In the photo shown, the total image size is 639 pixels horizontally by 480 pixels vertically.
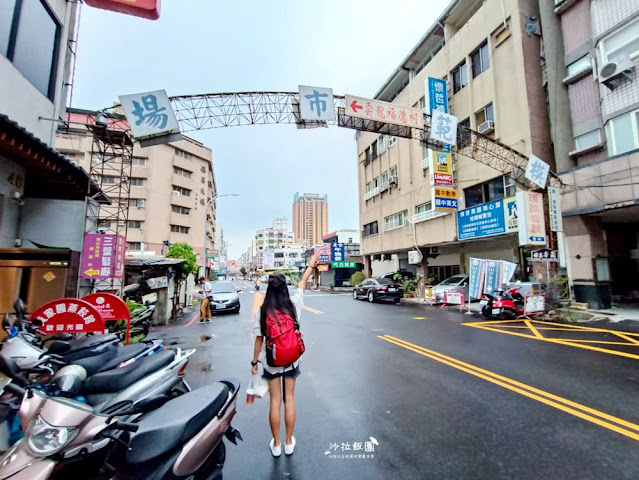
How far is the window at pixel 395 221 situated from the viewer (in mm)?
→ 21109

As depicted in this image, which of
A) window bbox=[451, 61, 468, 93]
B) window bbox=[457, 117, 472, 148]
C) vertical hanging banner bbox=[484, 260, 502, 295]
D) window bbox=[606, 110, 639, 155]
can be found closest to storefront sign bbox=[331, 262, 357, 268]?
window bbox=[451, 61, 468, 93]

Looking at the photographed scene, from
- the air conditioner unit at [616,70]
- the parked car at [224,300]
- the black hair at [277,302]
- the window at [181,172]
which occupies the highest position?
the window at [181,172]

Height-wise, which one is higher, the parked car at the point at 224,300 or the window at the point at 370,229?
the window at the point at 370,229

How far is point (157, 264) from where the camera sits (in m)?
10.6

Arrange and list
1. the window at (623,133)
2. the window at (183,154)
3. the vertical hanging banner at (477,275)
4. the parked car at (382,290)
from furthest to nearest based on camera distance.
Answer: the window at (183,154) → the parked car at (382,290) → the vertical hanging banner at (477,275) → the window at (623,133)

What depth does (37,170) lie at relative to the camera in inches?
227

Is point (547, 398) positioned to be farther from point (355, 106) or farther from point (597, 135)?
point (597, 135)

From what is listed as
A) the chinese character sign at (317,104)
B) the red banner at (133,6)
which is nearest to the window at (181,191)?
the chinese character sign at (317,104)

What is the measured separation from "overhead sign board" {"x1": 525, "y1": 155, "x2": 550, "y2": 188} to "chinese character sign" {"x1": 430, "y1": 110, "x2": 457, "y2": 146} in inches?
110

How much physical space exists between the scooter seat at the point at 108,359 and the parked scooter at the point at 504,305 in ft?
34.4

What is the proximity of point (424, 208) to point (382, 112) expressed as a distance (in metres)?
8.87

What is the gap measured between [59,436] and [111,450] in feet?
1.11

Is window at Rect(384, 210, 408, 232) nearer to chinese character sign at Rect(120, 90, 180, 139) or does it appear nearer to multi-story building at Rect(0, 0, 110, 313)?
chinese character sign at Rect(120, 90, 180, 139)

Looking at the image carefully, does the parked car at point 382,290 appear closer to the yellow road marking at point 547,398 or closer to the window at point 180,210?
the yellow road marking at point 547,398
